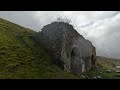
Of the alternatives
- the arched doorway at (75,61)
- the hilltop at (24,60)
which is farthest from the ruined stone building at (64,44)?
the hilltop at (24,60)

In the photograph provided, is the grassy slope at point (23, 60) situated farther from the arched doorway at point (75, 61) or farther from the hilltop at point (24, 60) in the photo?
the arched doorway at point (75, 61)

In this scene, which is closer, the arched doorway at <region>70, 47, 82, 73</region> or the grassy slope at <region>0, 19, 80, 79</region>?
the grassy slope at <region>0, 19, 80, 79</region>

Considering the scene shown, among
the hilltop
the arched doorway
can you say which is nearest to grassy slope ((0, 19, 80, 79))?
the hilltop

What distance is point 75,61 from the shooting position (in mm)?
27078

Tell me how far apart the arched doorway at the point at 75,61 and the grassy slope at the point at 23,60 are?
435 centimetres

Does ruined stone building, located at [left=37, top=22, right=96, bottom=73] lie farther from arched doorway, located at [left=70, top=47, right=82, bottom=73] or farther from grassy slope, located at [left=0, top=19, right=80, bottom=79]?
grassy slope, located at [left=0, top=19, right=80, bottom=79]

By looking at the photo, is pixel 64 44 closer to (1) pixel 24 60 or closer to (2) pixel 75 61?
(2) pixel 75 61

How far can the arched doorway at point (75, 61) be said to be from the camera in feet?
87.1

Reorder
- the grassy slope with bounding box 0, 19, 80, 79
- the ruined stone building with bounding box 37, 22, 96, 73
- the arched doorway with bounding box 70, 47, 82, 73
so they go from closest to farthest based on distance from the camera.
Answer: the grassy slope with bounding box 0, 19, 80, 79
the ruined stone building with bounding box 37, 22, 96, 73
the arched doorway with bounding box 70, 47, 82, 73

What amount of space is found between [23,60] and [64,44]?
5217 mm

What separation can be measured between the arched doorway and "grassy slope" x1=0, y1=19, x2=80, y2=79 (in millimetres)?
4350

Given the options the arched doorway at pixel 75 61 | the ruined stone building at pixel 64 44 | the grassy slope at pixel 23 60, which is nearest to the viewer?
the grassy slope at pixel 23 60

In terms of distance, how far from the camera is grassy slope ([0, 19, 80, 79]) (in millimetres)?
17972
